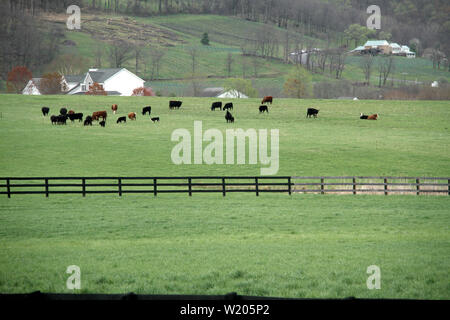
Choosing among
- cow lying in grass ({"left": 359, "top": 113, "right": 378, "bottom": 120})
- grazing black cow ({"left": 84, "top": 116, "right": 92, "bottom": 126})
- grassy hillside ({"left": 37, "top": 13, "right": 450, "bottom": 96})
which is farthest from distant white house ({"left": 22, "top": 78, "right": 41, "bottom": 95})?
cow lying in grass ({"left": 359, "top": 113, "right": 378, "bottom": 120})

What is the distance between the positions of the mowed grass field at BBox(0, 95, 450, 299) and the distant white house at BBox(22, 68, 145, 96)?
49.3m

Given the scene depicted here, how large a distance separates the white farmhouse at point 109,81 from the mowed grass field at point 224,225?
49.2 meters

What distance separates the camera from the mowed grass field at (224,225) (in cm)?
1030

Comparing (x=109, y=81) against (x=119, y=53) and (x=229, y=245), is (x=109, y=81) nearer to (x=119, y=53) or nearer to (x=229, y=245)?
(x=119, y=53)

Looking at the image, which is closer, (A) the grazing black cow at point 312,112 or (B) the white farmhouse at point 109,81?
(A) the grazing black cow at point 312,112

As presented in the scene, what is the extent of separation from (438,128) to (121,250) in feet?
156

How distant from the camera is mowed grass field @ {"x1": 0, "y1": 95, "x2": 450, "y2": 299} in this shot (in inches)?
405

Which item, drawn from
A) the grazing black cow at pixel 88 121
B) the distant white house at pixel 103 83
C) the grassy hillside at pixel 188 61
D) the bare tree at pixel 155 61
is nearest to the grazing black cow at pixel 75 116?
the grazing black cow at pixel 88 121

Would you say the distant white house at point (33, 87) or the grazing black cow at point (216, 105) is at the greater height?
the distant white house at point (33, 87)

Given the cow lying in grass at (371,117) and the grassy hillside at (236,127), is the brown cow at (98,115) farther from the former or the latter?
the cow lying in grass at (371,117)

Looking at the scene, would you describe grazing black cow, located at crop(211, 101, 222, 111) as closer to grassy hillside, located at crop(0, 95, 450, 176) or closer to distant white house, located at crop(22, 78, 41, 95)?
grassy hillside, located at crop(0, 95, 450, 176)

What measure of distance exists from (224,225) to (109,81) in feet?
284

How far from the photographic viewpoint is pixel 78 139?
151 ft

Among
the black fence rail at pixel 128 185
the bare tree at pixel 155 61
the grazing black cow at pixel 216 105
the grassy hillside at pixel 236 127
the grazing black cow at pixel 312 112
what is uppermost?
the bare tree at pixel 155 61
